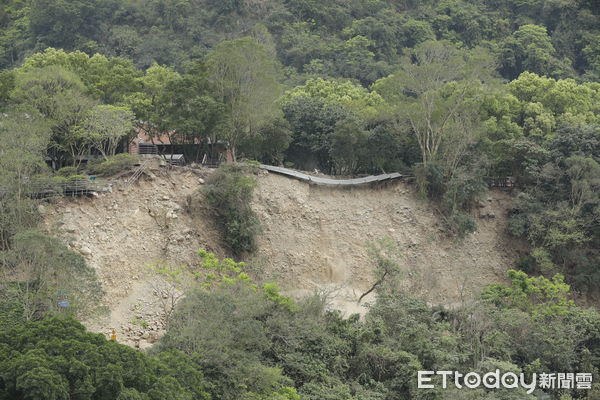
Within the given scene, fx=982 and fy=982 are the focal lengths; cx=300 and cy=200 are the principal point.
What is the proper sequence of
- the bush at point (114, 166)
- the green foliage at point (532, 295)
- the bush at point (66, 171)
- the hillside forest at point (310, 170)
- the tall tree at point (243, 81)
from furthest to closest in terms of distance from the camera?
the tall tree at point (243, 81), the bush at point (114, 166), the green foliage at point (532, 295), the bush at point (66, 171), the hillside forest at point (310, 170)

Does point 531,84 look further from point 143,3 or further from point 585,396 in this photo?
point 143,3

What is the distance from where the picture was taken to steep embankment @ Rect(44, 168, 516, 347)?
38.9 metres

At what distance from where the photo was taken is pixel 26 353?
27.0 metres

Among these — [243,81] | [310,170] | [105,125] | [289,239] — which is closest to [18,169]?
[105,125]

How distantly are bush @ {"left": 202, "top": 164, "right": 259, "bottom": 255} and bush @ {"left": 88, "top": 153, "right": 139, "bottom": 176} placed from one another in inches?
138

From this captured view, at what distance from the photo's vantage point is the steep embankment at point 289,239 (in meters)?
38.9

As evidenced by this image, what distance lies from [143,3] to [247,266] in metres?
41.3

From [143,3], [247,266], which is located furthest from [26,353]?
[143,3]

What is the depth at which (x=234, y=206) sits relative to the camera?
4403 centimetres

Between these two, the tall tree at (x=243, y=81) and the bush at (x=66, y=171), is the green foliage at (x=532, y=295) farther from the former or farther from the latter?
the bush at (x=66, y=171)

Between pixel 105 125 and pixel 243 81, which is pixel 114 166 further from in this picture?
pixel 243 81

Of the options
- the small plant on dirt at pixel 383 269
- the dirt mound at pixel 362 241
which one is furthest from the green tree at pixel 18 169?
the small plant on dirt at pixel 383 269

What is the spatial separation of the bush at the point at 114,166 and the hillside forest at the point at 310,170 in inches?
2.5

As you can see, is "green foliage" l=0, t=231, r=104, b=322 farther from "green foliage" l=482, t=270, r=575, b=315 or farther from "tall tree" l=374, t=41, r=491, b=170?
"tall tree" l=374, t=41, r=491, b=170
